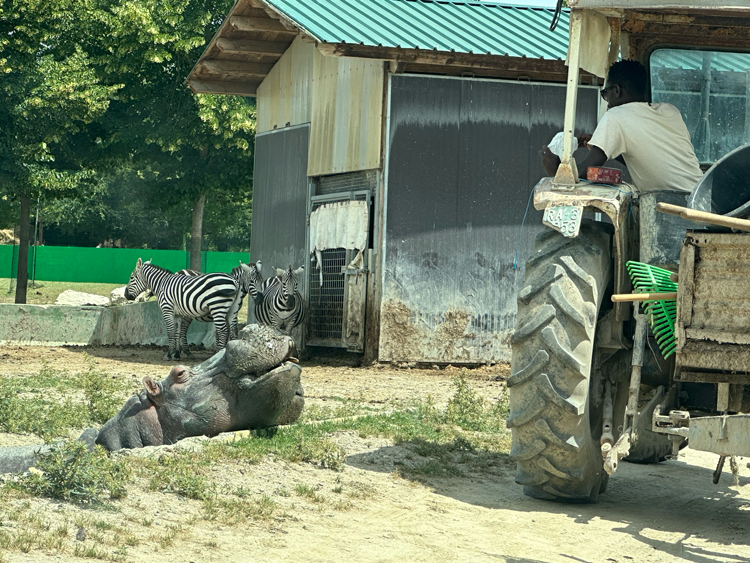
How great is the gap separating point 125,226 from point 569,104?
2130 inches

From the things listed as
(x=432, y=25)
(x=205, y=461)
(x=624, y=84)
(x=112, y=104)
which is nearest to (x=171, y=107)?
(x=112, y=104)

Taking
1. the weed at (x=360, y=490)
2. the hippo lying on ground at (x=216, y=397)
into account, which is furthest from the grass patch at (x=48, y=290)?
the weed at (x=360, y=490)

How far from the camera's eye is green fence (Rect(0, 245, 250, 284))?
4569 cm

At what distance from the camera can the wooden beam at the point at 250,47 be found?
1772cm

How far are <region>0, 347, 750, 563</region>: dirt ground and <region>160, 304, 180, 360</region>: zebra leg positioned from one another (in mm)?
9365

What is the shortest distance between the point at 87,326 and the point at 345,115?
279 inches

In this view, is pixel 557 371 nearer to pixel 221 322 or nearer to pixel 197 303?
pixel 221 322

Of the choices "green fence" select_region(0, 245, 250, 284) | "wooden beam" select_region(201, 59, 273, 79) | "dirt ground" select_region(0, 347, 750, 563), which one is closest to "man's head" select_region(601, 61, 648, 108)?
"dirt ground" select_region(0, 347, 750, 563)

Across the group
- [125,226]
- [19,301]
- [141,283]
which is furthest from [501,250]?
[125,226]

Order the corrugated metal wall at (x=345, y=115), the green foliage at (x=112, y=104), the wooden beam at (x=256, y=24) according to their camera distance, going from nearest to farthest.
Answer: the corrugated metal wall at (x=345, y=115), the wooden beam at (x=256, y=24), the green foliage at (x=112, y=104)

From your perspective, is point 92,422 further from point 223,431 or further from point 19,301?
point 19,301

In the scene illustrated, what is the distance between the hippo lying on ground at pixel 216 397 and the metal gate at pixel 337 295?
8244 mm

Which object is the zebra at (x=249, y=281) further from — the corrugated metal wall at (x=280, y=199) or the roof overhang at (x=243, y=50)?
the roof overhang at (x=243, y=50)

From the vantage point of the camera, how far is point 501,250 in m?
15.0
